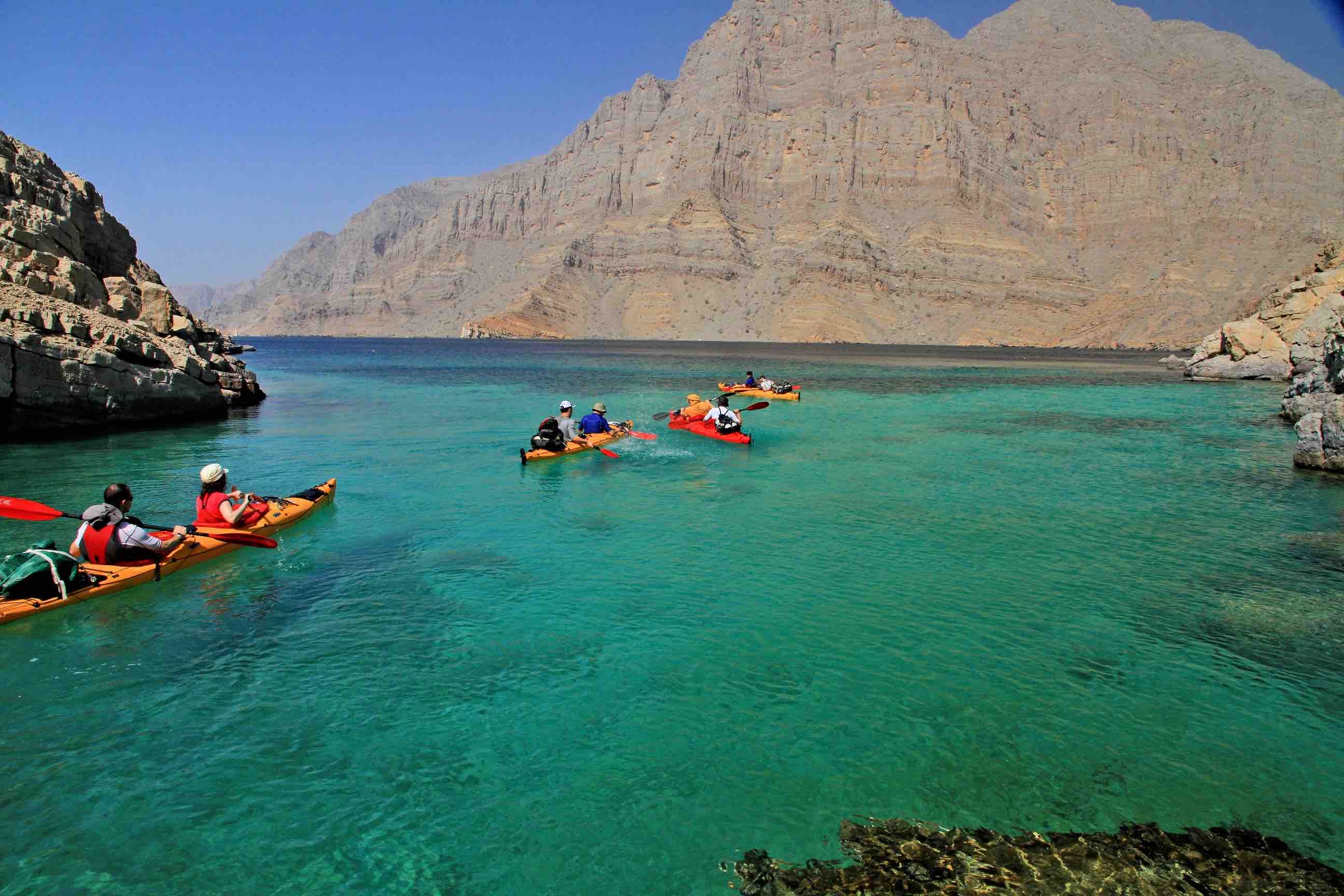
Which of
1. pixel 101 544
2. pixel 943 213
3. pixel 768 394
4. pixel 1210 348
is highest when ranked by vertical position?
pixel 943 213

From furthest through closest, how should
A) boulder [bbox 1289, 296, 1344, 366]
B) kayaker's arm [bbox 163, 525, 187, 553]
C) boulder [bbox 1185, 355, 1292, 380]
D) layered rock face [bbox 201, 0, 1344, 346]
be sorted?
1. layered rock face [bbox 201, 0, 1344, 346]
2. boulder [bbox 1185, 355, 1292, 380]
3. boulder [bbox 1289, 296, 1344, 366]
4. kayaker's arm [bbox 163, 525, 187, 553]

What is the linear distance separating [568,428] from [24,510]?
12770 millimetres

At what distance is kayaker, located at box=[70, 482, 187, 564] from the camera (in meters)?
11.0

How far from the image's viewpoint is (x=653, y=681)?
884 centimetres

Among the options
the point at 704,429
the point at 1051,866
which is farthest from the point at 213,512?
the point at 704,429

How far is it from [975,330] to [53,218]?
14206 cm

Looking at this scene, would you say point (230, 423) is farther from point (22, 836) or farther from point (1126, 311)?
point (1126, 311)

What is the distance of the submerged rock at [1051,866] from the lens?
5.46 meters

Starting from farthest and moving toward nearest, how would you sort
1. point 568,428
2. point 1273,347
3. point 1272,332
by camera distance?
1. point 1272,332
2. point 1273,347
3. point 568,428

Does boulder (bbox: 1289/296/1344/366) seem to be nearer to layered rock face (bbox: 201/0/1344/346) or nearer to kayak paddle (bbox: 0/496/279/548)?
kayak paddle (bbox: 0/496/279/548)

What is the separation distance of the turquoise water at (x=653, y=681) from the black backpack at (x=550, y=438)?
2.05 meters

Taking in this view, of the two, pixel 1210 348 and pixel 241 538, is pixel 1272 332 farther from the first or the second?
pixel 241 538

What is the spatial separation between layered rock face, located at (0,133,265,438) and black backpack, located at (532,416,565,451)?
14.2 meters

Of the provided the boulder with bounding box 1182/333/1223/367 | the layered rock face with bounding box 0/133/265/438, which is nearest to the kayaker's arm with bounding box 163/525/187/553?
the layered rock face with bounding box 0/133/265/438
